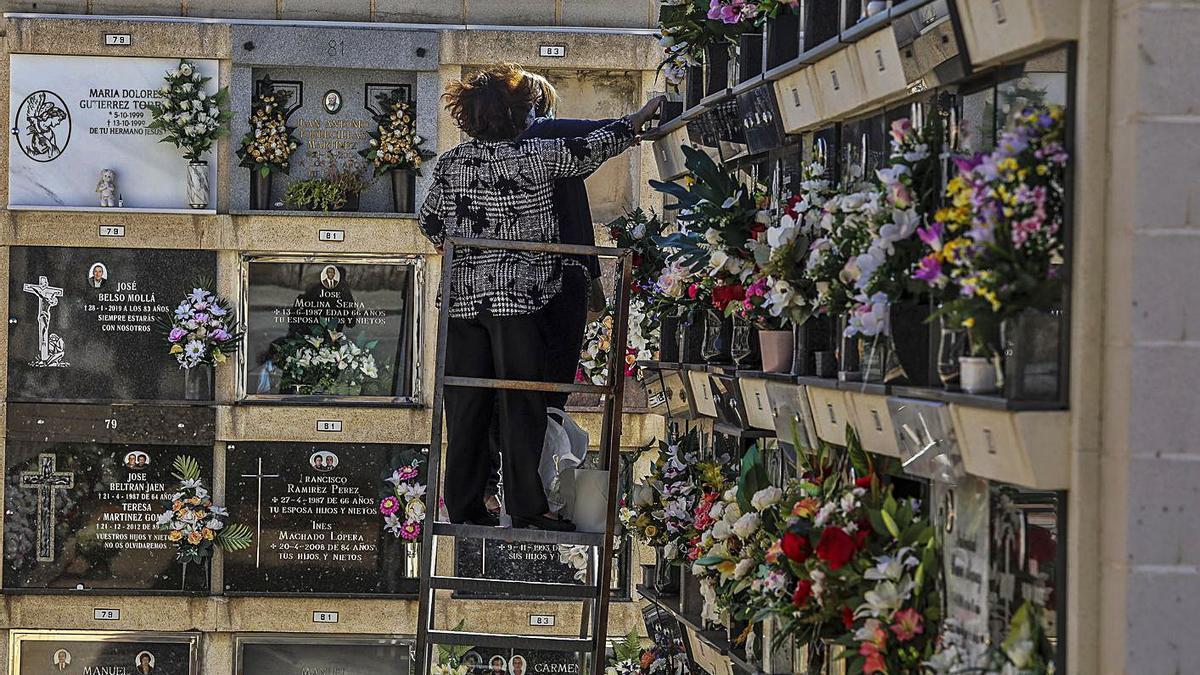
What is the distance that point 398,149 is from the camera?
979cm

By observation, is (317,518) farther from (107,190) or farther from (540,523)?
(540,523)

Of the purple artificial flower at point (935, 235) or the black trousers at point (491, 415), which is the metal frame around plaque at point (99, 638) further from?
the purple artificial flower at point (935, 235)

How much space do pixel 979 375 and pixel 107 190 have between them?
24.9 ft

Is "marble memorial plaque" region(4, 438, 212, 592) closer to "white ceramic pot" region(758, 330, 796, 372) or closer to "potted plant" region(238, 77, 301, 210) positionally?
"potted plant" region(238, 77, 301, 210)

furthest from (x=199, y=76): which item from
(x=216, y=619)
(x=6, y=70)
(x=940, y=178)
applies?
(x=940, y=178)

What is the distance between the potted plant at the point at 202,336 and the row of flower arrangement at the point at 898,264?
16.5 ft

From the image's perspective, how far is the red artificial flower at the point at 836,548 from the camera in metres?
3.58

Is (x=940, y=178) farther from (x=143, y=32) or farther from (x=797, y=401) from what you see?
(x=143, y=32)

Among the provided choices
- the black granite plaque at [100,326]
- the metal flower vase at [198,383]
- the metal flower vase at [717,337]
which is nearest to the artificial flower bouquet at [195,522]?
the metal flower vase at [198,383]

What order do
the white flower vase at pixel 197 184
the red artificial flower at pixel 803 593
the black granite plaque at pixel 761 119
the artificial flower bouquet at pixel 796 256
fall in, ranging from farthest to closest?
the white flower vase at pixel 197 184 < the black granite plaque at pixel 761 119 < the artificial flower bouquet at pixel 796 256 < the red artificial flower at pixel 803 593

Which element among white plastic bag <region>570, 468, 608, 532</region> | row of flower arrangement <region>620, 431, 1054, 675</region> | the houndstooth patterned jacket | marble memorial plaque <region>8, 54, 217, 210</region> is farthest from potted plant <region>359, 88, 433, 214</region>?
row of flower arrangement <region>620, 431, 1054, 675</region>

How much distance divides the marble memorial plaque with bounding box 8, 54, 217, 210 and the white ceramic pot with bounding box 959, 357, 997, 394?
7.33 meters

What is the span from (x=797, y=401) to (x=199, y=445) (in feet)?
20.3

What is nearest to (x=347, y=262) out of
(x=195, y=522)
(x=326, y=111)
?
(x=326, y=111)
